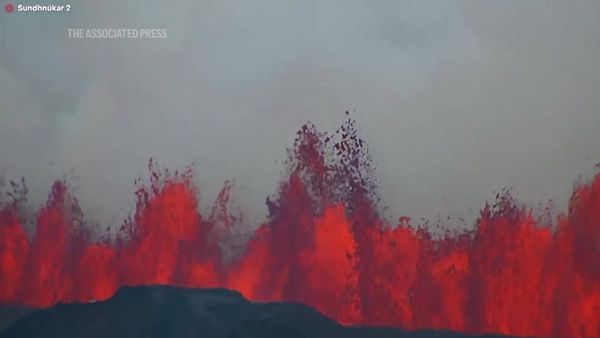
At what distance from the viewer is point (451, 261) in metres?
3.66

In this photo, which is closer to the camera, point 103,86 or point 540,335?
point 540,335

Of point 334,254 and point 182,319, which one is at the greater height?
point 334,254

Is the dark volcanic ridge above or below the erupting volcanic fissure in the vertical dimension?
below

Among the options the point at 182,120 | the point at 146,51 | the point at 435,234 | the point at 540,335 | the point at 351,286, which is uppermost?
the point at 146,51

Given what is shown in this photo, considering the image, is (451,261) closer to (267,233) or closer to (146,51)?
(267,233)

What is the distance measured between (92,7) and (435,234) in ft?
6.64

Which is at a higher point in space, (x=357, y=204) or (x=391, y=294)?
(x=357, y=204)

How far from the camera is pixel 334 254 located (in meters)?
3.71

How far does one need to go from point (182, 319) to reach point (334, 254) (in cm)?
79

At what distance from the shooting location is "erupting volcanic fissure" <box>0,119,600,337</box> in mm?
3582

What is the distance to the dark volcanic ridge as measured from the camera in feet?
12.0

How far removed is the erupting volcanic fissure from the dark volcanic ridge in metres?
0.04

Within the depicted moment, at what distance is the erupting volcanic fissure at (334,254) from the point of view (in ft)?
11.8

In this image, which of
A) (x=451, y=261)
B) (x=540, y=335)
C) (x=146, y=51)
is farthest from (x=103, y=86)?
(x=540, y=335)
